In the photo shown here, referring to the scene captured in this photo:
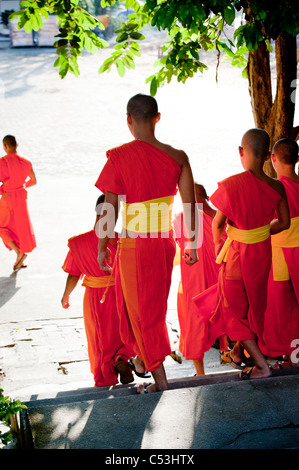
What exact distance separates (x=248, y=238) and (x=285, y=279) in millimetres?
676

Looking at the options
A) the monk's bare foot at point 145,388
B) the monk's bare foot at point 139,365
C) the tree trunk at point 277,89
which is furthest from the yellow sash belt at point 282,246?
the tree trunk at point 277,89

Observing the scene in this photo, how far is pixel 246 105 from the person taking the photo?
22281 millimetres

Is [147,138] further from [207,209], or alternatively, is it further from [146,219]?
[207,209]

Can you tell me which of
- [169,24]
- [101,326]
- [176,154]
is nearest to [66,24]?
[169,24]

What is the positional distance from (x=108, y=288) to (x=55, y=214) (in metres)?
7.04

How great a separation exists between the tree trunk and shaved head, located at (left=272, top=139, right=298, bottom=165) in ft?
4.20

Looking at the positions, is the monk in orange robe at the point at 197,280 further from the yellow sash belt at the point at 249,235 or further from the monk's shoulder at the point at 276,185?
the monk's shoulder at the point at 276,185

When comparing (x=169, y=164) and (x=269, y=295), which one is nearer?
(x=169, y=164)

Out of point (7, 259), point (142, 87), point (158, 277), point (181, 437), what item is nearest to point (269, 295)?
point (158, 277)

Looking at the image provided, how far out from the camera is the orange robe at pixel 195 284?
4613 mm

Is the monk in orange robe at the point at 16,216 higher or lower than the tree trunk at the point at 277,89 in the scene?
lower

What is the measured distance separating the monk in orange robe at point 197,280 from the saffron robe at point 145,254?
780 millimetres

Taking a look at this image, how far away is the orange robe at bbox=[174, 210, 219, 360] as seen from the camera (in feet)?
15.1
